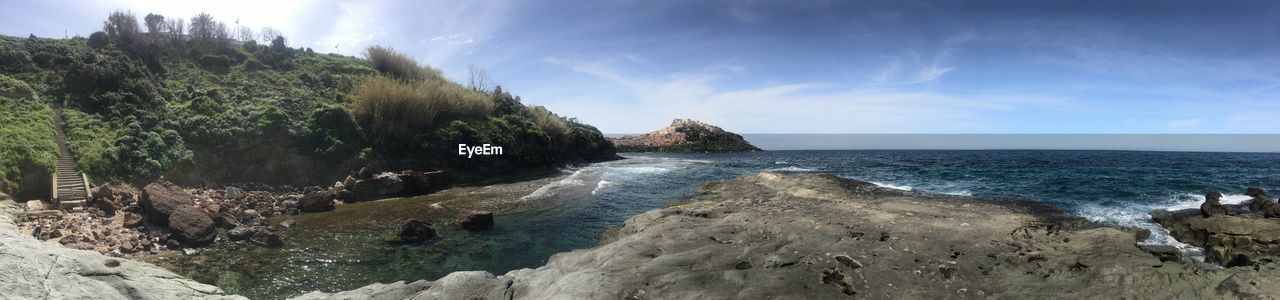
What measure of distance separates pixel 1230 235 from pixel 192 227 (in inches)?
1259

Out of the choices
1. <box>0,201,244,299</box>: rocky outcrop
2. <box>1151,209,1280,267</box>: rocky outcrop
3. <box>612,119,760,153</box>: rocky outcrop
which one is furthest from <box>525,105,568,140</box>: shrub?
<box>1151,209,1280,267</box>: rocky outcrop

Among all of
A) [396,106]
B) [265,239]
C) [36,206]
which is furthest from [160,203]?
[396,106]

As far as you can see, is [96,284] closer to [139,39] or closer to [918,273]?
[918,273]

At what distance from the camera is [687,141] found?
110m

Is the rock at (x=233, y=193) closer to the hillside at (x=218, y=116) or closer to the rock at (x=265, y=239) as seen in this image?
the hillside at (x=218, y=116)

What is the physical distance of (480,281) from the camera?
418 inches

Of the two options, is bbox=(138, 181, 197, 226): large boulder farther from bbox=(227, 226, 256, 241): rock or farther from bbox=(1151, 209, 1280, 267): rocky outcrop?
bbox=(1151, 209, 1280, 267): rocky outcrop

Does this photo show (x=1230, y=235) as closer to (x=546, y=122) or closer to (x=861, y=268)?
(x=861, y=268)

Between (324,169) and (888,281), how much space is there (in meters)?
31.3

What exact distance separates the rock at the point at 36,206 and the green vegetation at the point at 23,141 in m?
1.28

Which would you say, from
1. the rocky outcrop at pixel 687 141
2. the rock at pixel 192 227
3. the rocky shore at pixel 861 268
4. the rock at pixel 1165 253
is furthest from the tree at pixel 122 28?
the rocky outcrop at pixel 687 141

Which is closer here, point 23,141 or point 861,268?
point 861,268

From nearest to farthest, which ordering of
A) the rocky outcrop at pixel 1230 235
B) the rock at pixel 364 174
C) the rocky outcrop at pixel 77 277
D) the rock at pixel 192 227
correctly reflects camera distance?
the rocky outcrop at pixel 77 277
the rocky outcrop at pixel 1230 235
the rock at pixel 192 227
the rock at pixel 364 174

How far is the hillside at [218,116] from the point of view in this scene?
76.1ft
